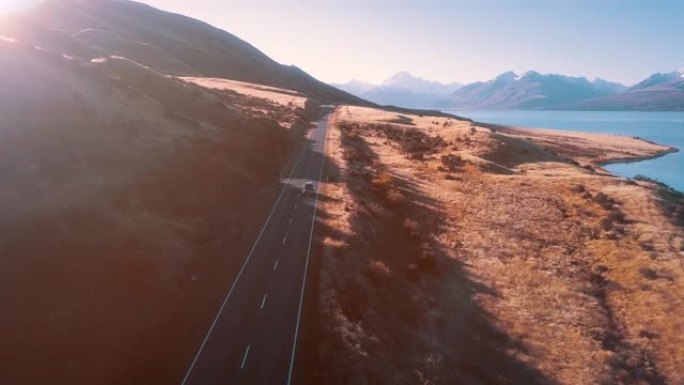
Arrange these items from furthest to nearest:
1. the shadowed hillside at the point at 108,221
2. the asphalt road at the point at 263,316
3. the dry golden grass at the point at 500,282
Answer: the dry golden grass at the point at 500,282
the shadowed hillside at the point at 108,221
the asphalt road at the point at 263,316

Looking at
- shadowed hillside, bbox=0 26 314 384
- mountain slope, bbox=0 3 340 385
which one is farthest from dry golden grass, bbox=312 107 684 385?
shadowed hillside, bbox=0 26 314 384

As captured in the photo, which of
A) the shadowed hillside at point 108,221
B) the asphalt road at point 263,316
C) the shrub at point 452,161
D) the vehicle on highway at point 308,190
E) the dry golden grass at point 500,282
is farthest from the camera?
the shrub at point 452,161

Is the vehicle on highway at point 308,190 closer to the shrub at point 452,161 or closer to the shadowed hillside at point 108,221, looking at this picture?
the shadowed hillside at point 108,221

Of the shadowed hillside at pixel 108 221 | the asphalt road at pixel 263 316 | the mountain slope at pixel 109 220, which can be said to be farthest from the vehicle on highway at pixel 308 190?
the asphalt road at pixel 263 316

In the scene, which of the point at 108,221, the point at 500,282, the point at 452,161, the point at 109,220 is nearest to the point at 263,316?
the point at 108,221

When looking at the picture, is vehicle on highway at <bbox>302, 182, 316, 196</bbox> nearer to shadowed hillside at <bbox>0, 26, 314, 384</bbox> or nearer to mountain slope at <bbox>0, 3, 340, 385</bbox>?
mountain slope at <bbox>0, 3, 340, 385</bbox>

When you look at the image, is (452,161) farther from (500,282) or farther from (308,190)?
(500,282)

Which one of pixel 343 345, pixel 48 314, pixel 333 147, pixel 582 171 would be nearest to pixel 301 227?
pixel 343 345
